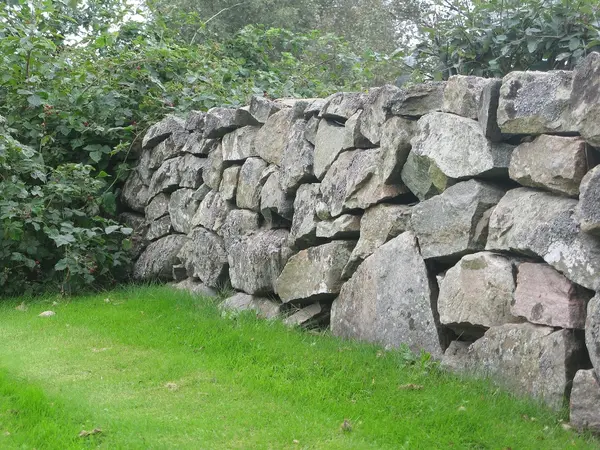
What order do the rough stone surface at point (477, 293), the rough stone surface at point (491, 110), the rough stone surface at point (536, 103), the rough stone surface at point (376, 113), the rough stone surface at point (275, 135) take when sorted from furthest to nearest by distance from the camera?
the rough stone surface at point (275, 135) → the rough stone surface at point (376, 113) → the rough stone surface at point (491, 110) → the rough stone surface at point (477, 293) → the rough stone surface at point (536, 103)

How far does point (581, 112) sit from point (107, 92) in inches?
237

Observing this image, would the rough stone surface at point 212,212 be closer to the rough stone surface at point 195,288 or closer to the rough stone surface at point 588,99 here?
the rough stone surface at point 195,288

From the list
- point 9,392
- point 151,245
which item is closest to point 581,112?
point 9,392

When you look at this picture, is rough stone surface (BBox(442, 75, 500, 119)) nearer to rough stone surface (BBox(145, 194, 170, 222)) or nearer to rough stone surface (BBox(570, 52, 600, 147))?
rough stone surface (BBox(570, 52, 600, 147))

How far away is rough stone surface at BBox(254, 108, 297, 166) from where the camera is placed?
6617 mm

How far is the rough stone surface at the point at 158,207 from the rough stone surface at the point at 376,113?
128 inches

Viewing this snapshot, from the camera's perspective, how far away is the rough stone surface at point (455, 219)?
460cm

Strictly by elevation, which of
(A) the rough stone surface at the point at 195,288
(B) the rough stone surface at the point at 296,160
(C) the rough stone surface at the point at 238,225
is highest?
(B) the rough stone surface at the point at 296,160

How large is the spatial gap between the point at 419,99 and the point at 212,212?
2.80 m

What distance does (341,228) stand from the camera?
571 cm

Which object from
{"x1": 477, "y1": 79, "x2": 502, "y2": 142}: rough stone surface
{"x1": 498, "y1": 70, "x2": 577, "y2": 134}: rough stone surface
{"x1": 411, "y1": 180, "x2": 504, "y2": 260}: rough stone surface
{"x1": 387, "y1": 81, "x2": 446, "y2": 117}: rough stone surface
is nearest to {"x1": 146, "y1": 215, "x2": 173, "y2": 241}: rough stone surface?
{"x1": 387, "y1": 81, "x2": 446, "y2": 117}: rough stone surface

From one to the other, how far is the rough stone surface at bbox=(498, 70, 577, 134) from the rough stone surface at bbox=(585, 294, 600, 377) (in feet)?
2.87

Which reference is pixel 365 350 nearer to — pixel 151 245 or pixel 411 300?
pixel 411 300

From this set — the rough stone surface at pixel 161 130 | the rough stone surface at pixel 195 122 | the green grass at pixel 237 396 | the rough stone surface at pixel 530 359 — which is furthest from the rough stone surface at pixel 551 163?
the rough stone surface at pixel 161 130
